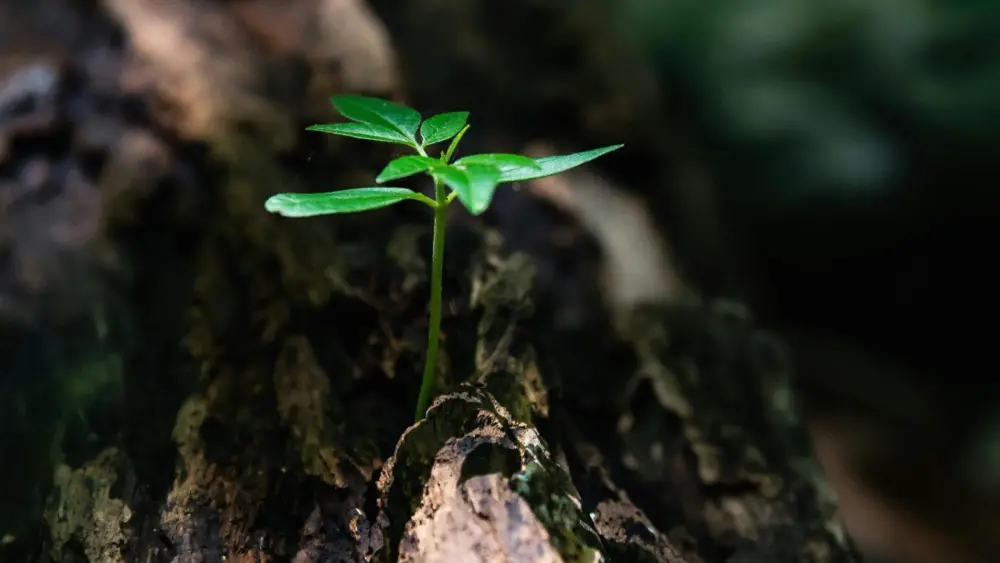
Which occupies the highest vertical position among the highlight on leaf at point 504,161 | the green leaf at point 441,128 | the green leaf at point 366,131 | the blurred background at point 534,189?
the blurred background at point 534,189

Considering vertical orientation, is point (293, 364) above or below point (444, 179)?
above

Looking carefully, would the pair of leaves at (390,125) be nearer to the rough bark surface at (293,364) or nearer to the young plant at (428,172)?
the young plant at (428,172)

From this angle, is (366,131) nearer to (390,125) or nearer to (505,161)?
(390,125)

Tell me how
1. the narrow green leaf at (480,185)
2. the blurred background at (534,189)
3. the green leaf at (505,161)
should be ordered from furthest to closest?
the blurred background at (534,189), the green leaf at (505,161), the narrow green leaf at (480,185)

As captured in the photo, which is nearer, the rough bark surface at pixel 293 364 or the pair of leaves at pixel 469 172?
the pair of leaves at pixel 469 172

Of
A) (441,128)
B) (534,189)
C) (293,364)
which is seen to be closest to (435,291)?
(441,128)

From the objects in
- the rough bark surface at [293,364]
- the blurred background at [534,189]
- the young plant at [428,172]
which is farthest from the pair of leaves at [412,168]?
the blurred background at [534,189]

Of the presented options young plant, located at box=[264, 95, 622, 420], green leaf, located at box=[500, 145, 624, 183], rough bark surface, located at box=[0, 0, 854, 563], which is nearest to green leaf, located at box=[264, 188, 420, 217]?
young plant, located at box=[264, 95, 622, 420]
